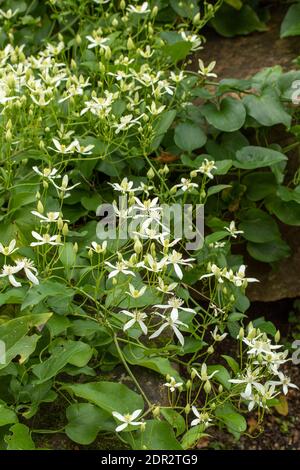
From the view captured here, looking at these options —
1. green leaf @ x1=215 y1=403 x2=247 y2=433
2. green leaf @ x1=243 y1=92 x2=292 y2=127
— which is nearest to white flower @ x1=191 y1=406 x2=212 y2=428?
green leaf @ x1=215 y1=403 x2=247 y2=433

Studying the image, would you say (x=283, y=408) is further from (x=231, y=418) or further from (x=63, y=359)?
(x=63, y=359)

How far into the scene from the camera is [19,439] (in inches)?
71.0

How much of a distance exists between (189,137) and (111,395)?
109cm

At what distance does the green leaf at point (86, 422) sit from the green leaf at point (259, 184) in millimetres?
1079

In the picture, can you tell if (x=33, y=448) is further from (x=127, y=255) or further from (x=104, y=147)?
(x=104, y=147)

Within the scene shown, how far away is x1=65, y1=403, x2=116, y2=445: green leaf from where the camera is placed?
1.90 meters

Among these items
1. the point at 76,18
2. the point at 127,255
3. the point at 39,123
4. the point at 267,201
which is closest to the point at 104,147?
the point at 39,123

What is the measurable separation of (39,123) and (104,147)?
206 mm

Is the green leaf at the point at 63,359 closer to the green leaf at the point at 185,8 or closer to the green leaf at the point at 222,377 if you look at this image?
the green leaf at the point at 222,377

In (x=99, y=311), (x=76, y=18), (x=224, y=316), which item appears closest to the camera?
(x=99, y=311)

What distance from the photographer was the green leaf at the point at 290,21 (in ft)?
10.4

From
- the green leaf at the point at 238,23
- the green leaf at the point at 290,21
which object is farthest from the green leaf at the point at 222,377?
the green leaf at the point at 238,23

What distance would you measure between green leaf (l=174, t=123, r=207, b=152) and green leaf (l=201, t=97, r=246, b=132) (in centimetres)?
6

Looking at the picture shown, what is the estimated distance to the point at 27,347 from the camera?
1.91m
